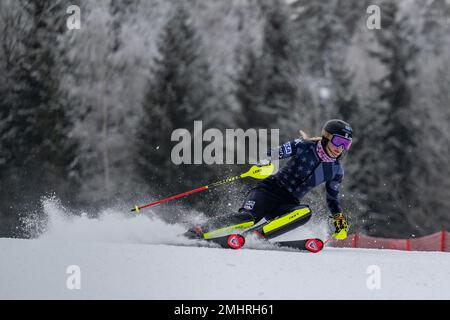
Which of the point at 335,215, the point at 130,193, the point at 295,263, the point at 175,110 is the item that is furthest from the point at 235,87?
the point at 295,263

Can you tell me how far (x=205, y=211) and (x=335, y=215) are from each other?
12489 millimetres

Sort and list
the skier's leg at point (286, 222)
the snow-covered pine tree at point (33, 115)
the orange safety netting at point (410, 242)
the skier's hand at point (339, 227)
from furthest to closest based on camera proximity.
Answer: the snow-covered pine tree at point (33, 115)
the orange safety netting at point (410, 242)
the skier's hand at point (339, 227)
the skier's leg at point (286, 222)

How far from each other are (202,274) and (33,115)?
1518cm

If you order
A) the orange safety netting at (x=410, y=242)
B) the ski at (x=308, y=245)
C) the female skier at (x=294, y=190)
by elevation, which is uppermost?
the female skier at (x=294, y=190)

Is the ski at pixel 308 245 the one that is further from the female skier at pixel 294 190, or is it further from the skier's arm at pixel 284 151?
the skier's arm at pixel 284 151

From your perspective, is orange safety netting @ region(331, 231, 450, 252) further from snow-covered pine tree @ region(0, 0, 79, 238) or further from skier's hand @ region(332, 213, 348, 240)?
snow-covered pine tree @ region(0, 0, 79, 238)

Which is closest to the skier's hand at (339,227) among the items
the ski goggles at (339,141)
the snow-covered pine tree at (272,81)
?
the ski goggles at (339,141)

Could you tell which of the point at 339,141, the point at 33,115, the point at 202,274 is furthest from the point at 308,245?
the point at 33,115

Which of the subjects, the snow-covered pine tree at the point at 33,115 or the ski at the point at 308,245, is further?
the snow-covered pine tree at the point at 33,115

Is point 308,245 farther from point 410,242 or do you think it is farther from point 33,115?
point 33,115

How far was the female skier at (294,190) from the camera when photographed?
691 centimetres

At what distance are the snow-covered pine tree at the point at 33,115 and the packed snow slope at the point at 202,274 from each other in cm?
1242

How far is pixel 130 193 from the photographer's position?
849 inches

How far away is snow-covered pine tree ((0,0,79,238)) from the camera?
18.1 metres
